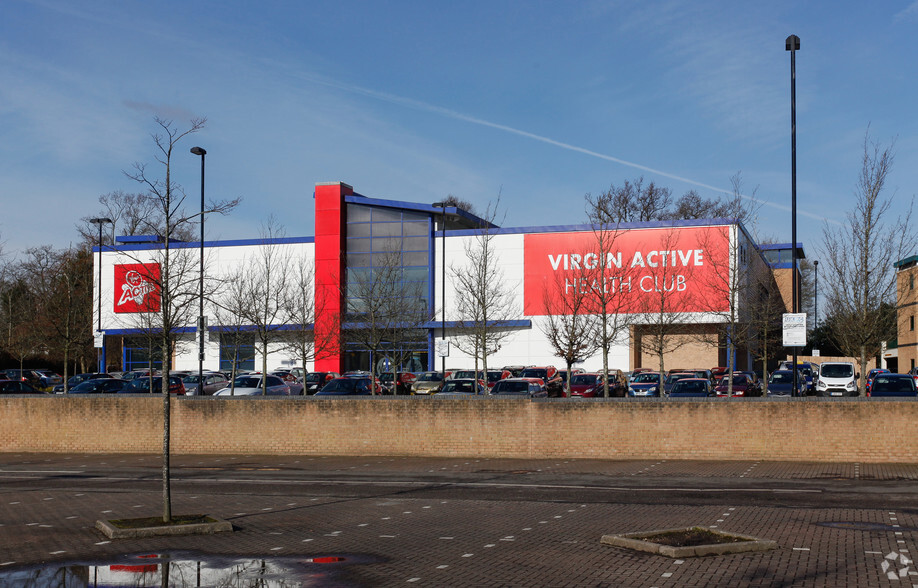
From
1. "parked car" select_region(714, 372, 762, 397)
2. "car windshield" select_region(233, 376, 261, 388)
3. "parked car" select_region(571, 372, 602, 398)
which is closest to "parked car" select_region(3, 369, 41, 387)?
"car windshield" select_region(233, 376, 261, 388)

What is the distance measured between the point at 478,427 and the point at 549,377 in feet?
65.3

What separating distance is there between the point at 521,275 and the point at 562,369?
237 inches

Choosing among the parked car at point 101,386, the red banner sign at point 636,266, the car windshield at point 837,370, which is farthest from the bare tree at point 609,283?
the parked car at point 101,386

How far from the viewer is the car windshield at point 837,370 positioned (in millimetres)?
41000

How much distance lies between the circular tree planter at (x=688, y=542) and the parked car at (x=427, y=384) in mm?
28219

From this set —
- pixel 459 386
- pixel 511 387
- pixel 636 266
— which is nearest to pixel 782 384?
pixel 511 387

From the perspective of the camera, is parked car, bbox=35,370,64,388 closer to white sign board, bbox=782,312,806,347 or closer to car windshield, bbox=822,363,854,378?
Result: car windshield, bbox=822,363,854,378

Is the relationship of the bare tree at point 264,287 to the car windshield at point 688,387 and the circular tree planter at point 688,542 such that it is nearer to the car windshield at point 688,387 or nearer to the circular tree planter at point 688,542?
the car windshield at point 688,387

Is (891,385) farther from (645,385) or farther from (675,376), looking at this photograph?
(675,376)

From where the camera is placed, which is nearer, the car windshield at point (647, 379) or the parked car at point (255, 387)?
the parked car at point (255, 387)

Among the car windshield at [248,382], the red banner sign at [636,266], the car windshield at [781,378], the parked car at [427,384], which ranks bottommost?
the parked car at [427,384]

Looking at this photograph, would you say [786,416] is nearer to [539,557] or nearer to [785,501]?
[785,501]

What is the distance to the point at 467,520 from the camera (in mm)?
13984

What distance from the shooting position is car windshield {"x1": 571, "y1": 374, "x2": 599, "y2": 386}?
39.7m
